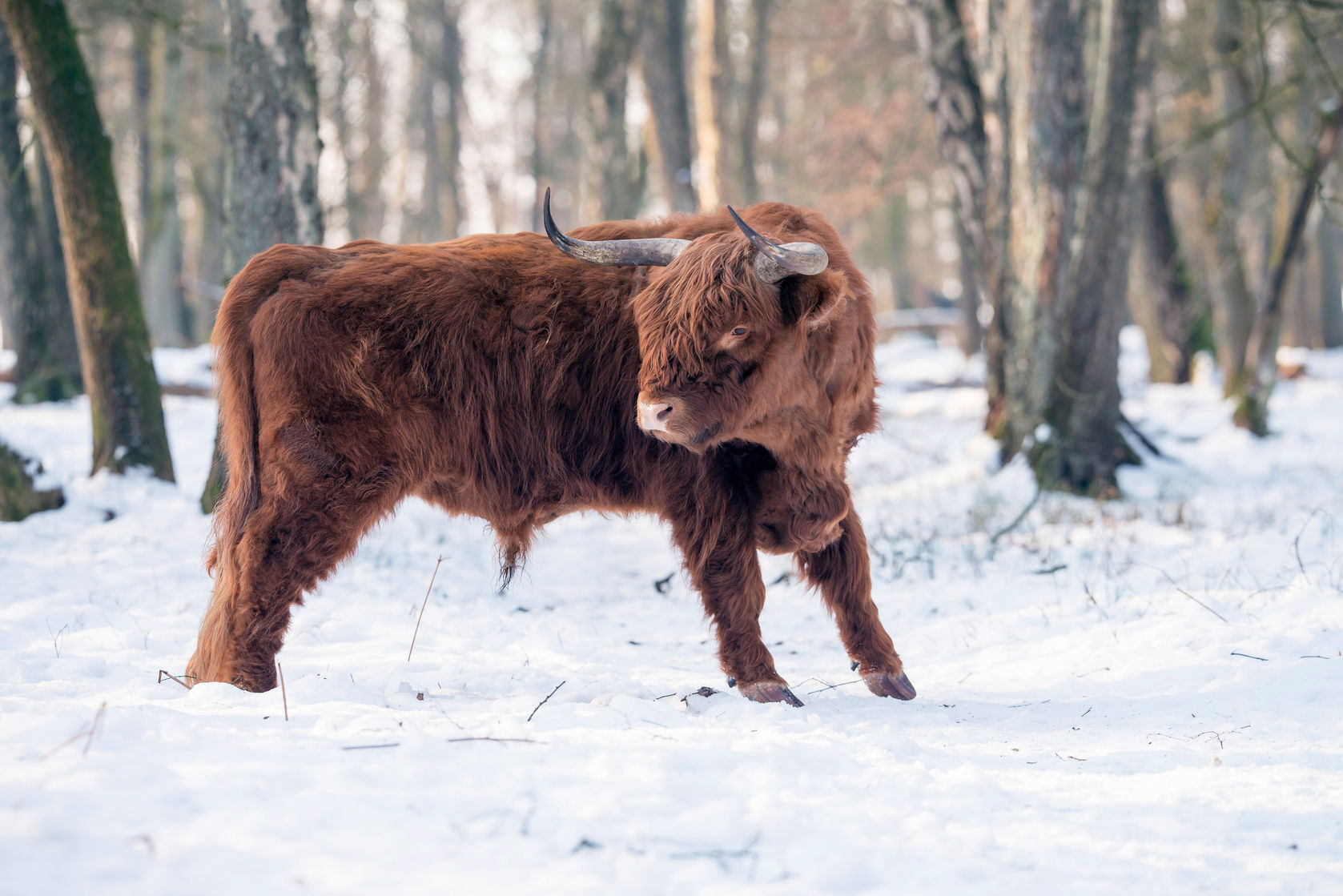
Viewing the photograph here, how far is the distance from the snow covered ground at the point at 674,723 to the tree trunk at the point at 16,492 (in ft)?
0.59

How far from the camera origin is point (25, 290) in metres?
10.4

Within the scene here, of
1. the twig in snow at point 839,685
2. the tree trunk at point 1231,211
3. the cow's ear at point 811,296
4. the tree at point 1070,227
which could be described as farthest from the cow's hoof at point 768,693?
the tree trunk at point 1231,211

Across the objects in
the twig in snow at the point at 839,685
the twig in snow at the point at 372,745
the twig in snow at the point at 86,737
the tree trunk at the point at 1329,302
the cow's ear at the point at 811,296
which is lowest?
the tree trunk at the point at 1329,302

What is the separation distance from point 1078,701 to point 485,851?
2.53 metres

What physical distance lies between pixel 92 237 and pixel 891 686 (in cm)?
575

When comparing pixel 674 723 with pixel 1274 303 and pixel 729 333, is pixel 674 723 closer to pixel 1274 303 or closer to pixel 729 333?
pixel 729 333

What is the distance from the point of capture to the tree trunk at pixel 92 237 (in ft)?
20.7

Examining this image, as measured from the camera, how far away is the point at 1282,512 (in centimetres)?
648

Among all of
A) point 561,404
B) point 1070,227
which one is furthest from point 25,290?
point 1070,227

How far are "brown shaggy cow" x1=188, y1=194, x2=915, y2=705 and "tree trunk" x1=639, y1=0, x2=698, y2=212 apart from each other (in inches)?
322

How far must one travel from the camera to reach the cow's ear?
11.6 ft

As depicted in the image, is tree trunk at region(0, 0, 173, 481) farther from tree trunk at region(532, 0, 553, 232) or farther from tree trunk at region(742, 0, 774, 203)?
tree trunk at region(532, 0, 553, 232)

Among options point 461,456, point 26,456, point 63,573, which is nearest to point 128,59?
point 26,456

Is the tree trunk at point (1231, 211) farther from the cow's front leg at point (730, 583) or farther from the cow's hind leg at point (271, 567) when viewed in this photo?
the cow's hind leg at point (271, 567)
